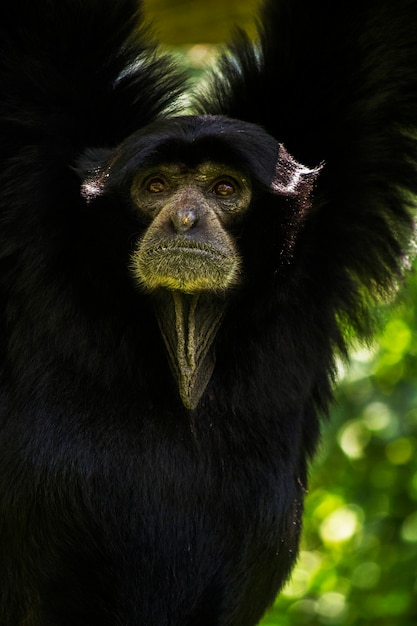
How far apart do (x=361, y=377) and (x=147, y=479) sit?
2.86 m

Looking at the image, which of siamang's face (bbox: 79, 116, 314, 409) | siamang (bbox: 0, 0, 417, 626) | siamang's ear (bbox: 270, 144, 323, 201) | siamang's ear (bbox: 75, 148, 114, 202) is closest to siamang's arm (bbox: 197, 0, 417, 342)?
siamang (bbox: 0, 0, 417, 626)

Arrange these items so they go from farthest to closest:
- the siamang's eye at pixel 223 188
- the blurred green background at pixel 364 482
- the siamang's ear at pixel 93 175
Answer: the blurred green background at pixel 364 482
the siamang's eye at pixel 223 188
the siamang's ear at pixel 93 175

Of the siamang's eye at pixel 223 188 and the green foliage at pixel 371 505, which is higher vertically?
the siamang's eye at pixel 223 188

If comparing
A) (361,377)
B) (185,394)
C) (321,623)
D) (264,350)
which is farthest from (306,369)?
(321,623)

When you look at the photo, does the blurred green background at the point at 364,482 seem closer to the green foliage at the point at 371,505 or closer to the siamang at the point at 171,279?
the green foliage at the point at 371,505

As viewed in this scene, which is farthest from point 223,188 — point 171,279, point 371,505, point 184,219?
point 371,505

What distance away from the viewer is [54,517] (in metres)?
4.88

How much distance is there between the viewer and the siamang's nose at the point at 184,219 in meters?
4.80

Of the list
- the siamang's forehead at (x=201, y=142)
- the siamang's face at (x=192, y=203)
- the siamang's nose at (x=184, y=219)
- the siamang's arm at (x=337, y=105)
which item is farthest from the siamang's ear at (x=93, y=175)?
the siamang's arm at (x=337, y=105)

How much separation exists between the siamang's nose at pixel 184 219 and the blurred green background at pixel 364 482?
8.26 ft

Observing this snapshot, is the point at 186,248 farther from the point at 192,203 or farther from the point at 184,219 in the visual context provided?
the point at 192,203

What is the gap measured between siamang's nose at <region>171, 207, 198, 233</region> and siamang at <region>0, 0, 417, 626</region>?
0.03ft

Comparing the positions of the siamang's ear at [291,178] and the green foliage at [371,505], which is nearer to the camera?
the siamang's ear at [291,178]

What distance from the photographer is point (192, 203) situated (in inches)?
194
